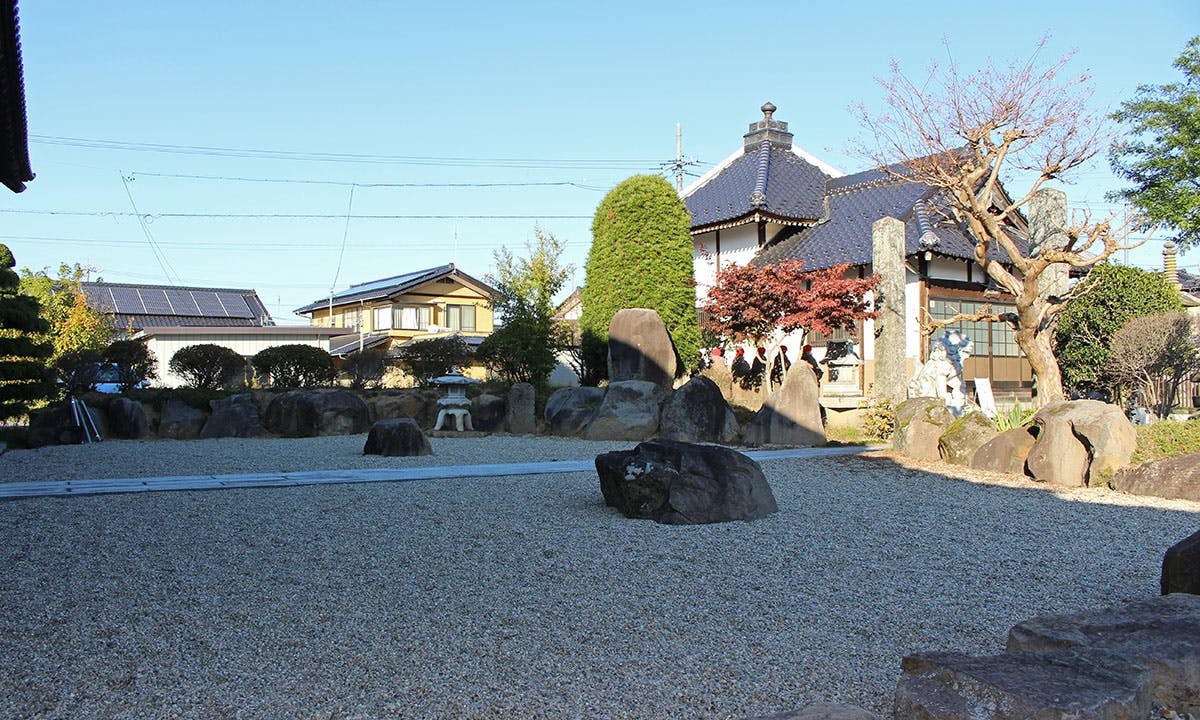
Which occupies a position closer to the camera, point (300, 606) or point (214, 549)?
point (300, 606)

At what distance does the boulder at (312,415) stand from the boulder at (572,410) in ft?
10.5

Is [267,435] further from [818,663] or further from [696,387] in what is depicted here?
[818,663]

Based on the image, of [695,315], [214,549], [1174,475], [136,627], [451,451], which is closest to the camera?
[136,627]

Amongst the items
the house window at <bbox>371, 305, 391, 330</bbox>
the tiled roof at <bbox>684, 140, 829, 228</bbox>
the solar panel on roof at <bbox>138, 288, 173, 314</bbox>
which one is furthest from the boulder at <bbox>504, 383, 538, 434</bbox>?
the solar panel on roof at <bbox>138, 288, 173, 314</bbox>

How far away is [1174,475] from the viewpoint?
25.5 feet

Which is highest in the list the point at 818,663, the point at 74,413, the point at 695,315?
the point at 695,315

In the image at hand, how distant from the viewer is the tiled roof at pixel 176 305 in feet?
110

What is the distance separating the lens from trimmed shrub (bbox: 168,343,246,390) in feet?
50.1

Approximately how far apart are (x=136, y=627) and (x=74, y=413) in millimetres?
10381

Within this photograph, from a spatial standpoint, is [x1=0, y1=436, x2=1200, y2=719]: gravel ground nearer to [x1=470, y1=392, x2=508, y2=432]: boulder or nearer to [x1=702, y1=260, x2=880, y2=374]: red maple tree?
[x1=470, y1=392, x2=508, y2=432]: boulder

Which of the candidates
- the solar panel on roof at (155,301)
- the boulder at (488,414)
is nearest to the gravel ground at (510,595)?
the boulder at (488,414)

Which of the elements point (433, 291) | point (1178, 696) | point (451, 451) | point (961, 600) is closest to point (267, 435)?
point (451, 451)

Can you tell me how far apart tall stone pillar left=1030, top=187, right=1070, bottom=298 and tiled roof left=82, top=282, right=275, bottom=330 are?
27811 mm

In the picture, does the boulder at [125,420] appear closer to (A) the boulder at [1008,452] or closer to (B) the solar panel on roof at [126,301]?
(A) the boulder at [1008,452]
